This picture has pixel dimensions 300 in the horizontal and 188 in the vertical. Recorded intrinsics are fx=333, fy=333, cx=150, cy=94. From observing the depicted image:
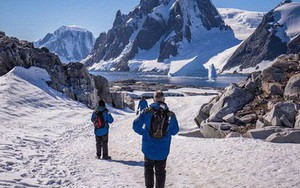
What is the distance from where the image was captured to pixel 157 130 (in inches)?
287

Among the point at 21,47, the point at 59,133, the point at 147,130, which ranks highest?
the point at 21,47

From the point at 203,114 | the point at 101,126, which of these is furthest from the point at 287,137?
the point at 203,114

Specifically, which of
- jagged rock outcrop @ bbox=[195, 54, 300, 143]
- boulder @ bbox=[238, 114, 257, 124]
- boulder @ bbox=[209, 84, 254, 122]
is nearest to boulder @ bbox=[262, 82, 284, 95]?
jagged rock outcrop @ bbox=[195, 54, 300, 143]

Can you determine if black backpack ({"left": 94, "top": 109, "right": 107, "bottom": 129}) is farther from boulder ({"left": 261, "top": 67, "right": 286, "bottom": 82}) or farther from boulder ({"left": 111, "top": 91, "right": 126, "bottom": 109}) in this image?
boulder ({"left": 111, "top": 91, "right": 126, "bottom": 109})

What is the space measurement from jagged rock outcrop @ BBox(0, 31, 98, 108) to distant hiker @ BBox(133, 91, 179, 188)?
90.1 feet

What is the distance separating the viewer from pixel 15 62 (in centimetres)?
3494

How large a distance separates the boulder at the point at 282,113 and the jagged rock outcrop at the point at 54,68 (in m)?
22.8

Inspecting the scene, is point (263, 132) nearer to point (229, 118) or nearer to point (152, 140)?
point (229, 118)

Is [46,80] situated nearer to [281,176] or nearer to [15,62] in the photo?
[15,62]

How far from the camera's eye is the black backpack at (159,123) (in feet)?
23.9

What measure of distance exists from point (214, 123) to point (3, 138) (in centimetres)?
949

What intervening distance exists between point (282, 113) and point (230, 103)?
3.62m

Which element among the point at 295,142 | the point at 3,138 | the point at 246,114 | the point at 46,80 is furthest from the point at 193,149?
the point at 46,80

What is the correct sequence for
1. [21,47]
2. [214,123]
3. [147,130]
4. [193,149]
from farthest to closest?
[21,47], [214,123], [193,149], [147,130]
